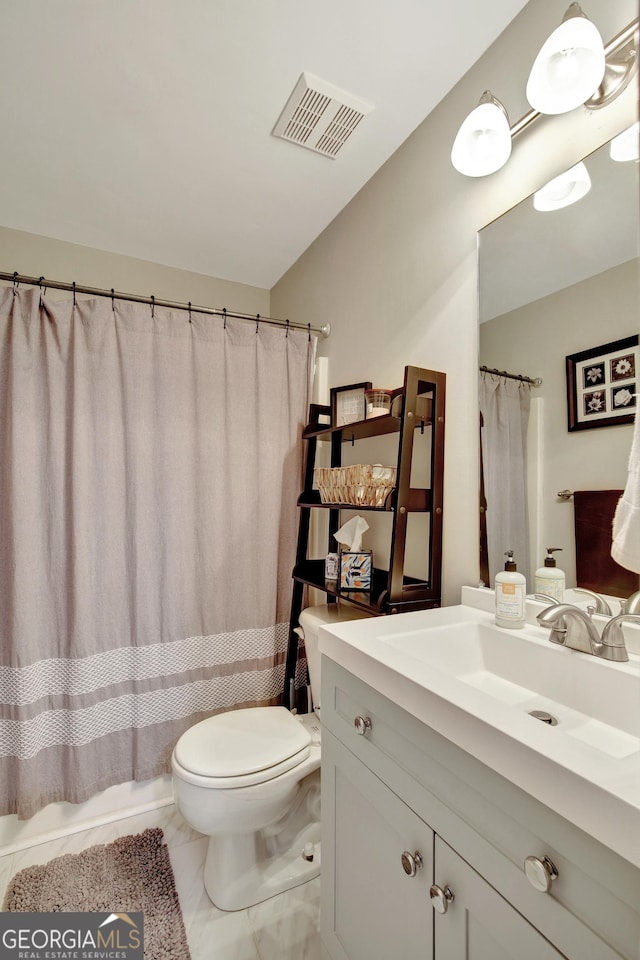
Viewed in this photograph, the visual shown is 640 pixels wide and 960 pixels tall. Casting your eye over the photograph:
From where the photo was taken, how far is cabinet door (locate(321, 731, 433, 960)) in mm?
729

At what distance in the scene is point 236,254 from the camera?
7.40ft

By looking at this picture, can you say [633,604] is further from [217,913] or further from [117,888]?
[117,888]

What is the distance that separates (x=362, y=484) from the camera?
1406 millimetres

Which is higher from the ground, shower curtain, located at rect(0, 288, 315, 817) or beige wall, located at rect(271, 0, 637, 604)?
beige wall, located at rect(271, 0, 637, 604)

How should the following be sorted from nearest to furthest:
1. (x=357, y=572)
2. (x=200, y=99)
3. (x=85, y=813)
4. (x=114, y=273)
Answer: (x=200, y=99) < (x=357, y=572) < (x=85, y=813) < (x=114, y=273)

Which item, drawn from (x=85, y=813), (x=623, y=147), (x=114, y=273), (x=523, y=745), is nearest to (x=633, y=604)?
(x=523, y=745)

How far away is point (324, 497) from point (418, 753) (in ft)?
3.25

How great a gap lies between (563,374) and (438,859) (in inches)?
38.5

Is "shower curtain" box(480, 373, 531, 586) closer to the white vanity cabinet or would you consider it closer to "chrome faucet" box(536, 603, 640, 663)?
"chrome faucet" box(536, 603, 640, 663)

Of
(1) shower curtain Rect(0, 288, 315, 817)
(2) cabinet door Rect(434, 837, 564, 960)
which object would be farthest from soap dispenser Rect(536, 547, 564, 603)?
(1) shower curtain Rect(0, 288, 315, 817)

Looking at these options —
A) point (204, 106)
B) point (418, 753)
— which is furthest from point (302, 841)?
point (204, 106)

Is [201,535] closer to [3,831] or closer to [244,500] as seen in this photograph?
[244,500]

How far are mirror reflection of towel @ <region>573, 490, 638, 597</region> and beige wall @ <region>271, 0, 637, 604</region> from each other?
0.29 meters

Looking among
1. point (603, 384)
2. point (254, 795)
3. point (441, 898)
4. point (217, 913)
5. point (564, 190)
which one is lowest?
point (217, 913)
